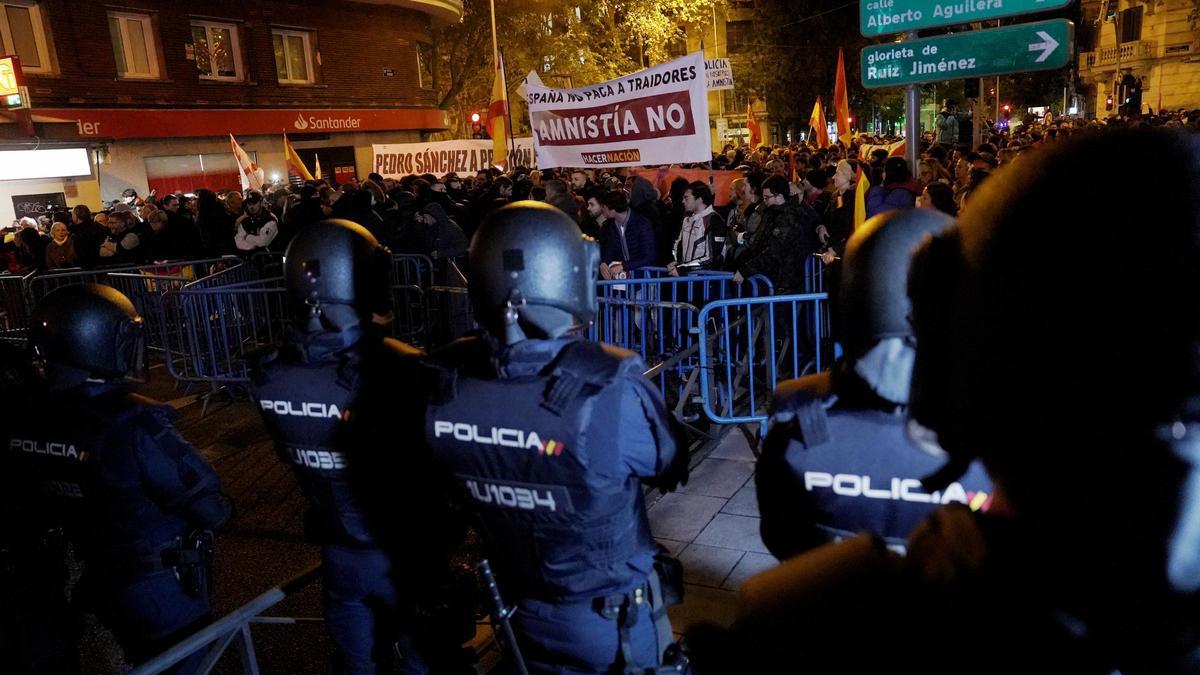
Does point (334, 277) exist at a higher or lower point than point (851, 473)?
higher

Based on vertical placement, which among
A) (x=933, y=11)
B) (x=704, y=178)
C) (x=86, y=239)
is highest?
(x=933, y=11)

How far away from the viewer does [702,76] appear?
24.6ft

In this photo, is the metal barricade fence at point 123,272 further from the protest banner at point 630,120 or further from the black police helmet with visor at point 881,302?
the black police helmet with visor at point 881,302

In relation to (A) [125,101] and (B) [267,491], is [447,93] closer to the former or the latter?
(A) [125,101]

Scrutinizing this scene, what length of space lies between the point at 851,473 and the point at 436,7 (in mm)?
29213

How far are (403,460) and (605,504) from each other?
101 centimetres

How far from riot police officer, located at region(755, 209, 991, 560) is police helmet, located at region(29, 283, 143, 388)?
2.52 metres

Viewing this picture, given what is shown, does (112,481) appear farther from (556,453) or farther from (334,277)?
(556,453)

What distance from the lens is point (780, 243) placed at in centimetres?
779

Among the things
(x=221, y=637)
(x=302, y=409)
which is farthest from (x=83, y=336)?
(x=221, y=637)

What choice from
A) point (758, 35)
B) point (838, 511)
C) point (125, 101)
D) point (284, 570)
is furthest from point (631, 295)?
point (758, 35)

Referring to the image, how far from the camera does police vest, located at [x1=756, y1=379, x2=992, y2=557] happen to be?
2.12 metres

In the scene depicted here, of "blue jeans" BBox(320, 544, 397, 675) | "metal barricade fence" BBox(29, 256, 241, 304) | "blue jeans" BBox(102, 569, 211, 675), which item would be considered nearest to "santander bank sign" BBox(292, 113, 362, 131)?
"metal barricade fence" BBox(29, 256, 241, 304)

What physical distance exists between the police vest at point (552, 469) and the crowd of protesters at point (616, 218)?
418 centimetres
